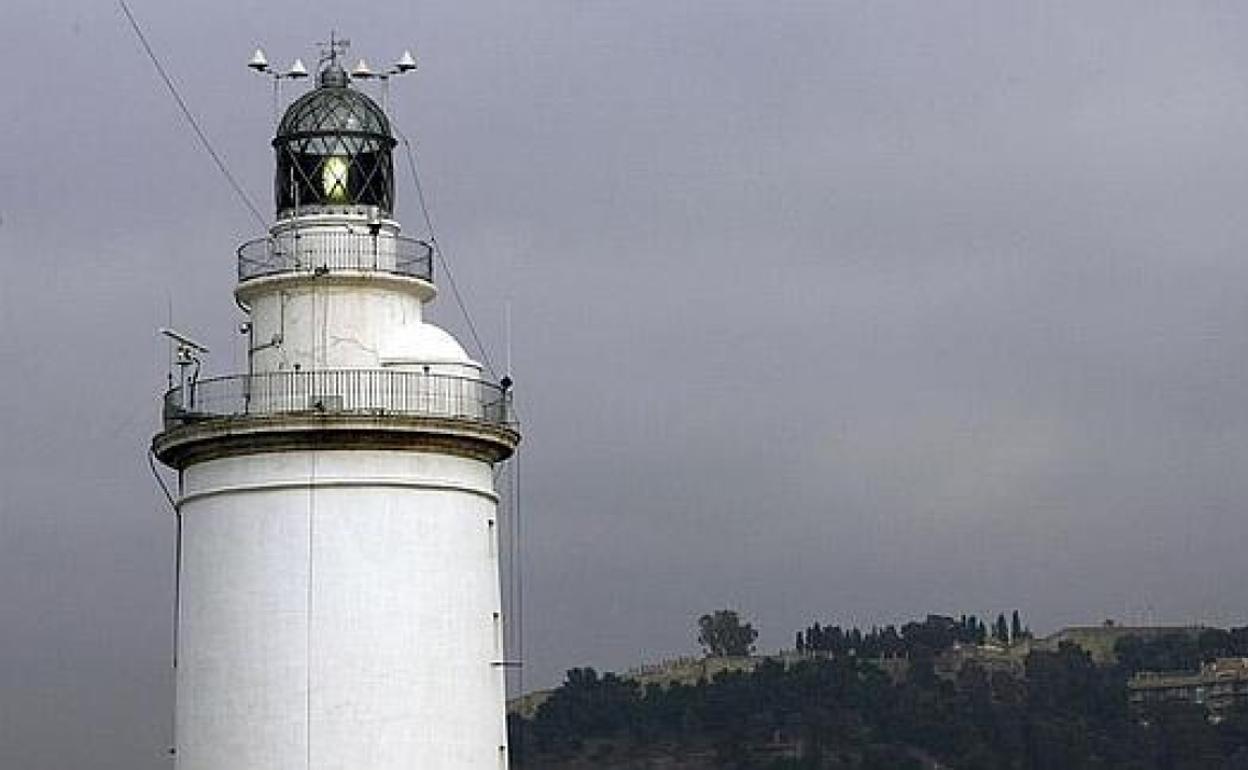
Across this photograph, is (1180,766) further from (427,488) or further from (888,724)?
(427,488)

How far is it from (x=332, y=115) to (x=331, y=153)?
455 millimetres

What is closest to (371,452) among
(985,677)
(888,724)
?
(888,724)

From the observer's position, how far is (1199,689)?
191250mm

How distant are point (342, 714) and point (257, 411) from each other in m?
3.64

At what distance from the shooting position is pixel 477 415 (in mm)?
32531

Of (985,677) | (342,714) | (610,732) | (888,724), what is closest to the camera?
(342,714)

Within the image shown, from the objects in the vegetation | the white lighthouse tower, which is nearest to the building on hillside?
the vegetation

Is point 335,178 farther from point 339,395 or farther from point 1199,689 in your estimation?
point 1199,689

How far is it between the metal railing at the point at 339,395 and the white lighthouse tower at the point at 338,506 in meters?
0.03

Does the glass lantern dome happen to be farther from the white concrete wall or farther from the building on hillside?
the building on hillside

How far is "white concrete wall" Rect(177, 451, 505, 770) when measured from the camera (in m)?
31.4

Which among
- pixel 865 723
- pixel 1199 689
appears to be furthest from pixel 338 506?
pixel 1199 689

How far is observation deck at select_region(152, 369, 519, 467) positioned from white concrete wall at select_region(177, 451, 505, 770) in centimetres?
22

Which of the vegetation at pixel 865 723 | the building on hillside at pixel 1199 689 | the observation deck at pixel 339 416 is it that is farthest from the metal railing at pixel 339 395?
the building on hillside at pixel 1199 689
